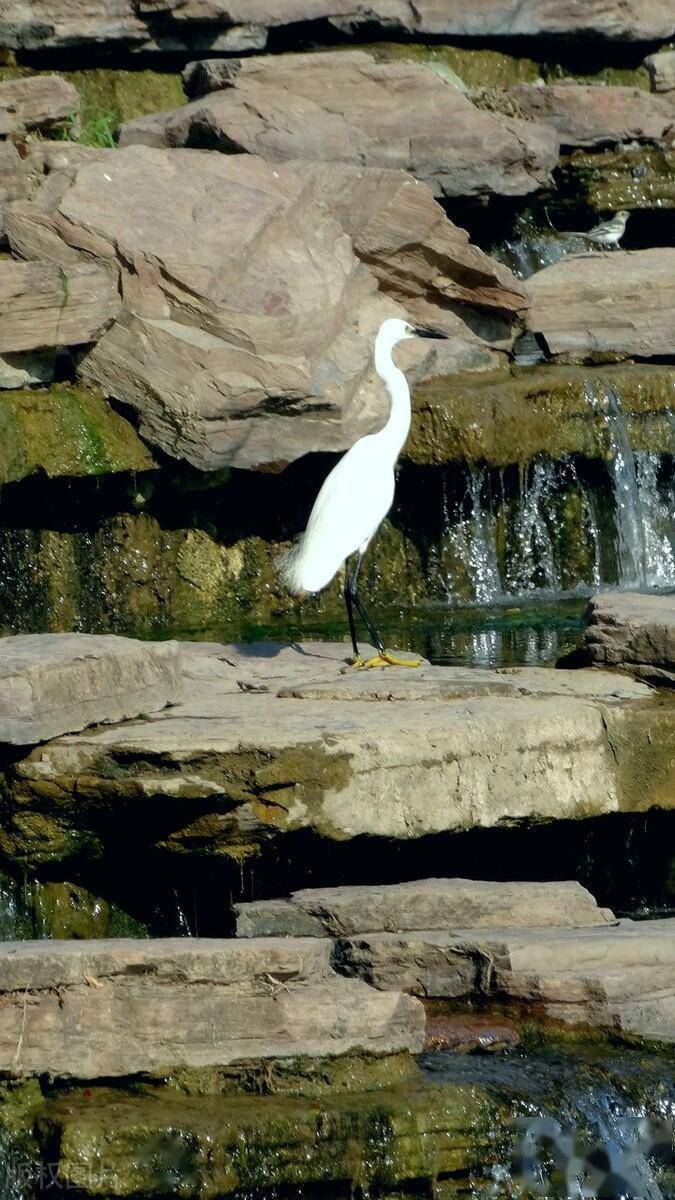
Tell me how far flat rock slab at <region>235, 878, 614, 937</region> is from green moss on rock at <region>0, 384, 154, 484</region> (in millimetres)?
4073

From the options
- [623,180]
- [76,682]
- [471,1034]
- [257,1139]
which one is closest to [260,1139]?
[257,1139]

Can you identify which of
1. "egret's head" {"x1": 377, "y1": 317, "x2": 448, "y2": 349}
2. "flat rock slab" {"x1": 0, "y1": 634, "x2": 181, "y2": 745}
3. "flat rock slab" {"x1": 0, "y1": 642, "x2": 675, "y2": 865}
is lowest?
"flat rock slab" {"x1": 0, "y1": 642, "x2": 675, "y2": 865}

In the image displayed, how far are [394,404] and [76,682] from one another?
2.61m

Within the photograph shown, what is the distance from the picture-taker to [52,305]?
923cm

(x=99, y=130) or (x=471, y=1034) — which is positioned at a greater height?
(x=99, y=130)

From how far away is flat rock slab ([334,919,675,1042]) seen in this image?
5000 mm

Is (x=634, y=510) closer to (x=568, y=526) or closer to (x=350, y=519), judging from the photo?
(x=568, y=526)

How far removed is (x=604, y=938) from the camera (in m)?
5.16

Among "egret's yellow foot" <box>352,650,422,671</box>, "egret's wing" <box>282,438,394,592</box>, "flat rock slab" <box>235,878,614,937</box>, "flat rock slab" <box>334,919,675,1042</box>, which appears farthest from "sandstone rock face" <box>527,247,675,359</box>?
"flat rock slab" <box>334,919,675,1042</box>

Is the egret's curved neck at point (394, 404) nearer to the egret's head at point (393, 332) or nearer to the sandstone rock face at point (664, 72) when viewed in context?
the egret's head at point (393, 332)

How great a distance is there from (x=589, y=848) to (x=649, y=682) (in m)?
0.69

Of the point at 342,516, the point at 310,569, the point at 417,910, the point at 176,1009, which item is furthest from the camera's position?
the point at 342,516

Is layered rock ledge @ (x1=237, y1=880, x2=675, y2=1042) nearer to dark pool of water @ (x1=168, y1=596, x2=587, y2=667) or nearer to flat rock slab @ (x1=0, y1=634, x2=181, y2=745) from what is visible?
flat rock slab @ (x1=0, y1=634, x2=181, y2=745)

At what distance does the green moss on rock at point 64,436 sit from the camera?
9.13m
